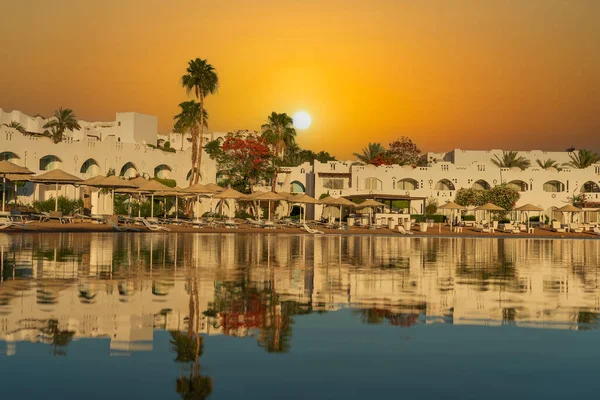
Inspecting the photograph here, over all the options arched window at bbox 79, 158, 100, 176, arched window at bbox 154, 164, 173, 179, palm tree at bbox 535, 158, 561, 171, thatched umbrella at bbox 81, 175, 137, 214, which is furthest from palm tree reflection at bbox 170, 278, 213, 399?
palm tree at bbox 535, 158, 561, 171

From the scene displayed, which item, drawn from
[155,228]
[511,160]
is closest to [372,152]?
[511,160]

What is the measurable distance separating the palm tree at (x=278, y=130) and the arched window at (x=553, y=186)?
84.7 feet

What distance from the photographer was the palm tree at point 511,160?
84188 millimetres

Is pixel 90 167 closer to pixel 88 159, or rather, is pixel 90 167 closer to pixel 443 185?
pixel 88 159

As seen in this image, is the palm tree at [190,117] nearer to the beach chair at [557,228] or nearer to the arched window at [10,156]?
the arched window at [10,156]

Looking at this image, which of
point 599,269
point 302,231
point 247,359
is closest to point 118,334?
A: point 247,359

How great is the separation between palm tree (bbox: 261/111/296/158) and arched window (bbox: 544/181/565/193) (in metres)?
25.8

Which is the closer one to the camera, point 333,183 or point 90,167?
point 90,167

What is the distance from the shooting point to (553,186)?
7550 cm

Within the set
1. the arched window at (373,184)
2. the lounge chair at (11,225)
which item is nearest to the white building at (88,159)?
the arched window at (373,184)

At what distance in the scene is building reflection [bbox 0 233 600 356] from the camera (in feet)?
31.8

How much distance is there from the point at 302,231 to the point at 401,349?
39709mm

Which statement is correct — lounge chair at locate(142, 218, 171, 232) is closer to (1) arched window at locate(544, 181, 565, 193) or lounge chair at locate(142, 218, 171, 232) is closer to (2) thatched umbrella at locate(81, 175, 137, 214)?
(2) thatched umbrella at locate(81, 175, 137, 214)

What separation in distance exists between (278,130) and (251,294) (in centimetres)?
5651
